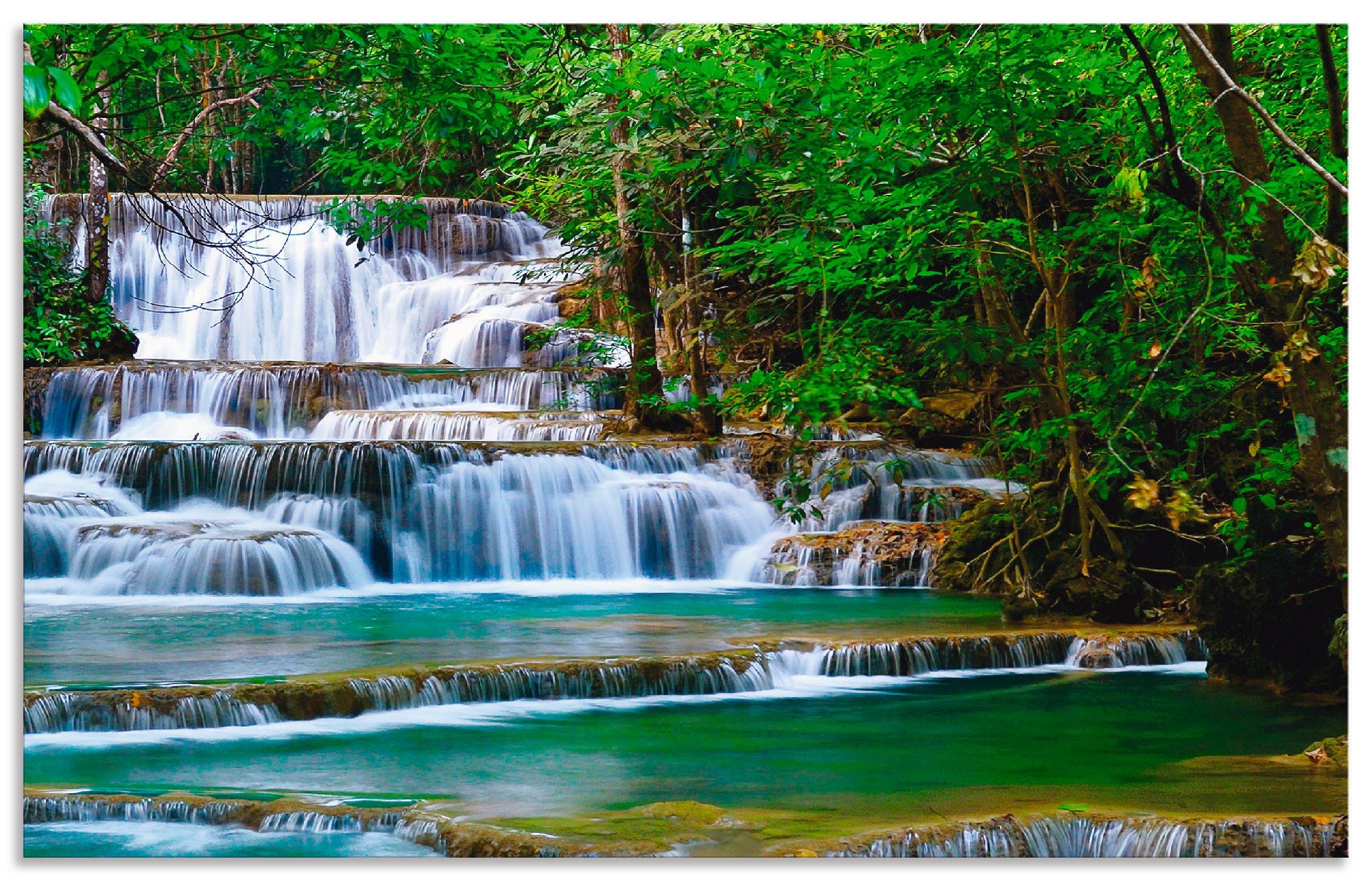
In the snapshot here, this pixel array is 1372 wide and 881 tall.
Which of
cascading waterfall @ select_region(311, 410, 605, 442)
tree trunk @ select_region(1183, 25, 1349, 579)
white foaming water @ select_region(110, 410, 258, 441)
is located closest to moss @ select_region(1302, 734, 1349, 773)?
tree trunk @ select_region(1183, 25, 1349, 579)

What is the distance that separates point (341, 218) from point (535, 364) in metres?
8.15

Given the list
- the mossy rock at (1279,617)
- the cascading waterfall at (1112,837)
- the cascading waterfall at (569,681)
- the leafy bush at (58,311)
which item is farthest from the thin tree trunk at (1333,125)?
the leafy bush at (58,311)

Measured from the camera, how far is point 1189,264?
17.8ft

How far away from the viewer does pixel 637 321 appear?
9367mm

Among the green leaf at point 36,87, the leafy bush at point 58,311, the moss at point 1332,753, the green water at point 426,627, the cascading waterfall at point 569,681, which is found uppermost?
the leafy bush at point 58,311

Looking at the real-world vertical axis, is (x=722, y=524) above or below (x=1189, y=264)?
below

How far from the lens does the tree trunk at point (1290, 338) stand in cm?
356

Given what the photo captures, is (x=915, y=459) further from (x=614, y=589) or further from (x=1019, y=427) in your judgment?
(x=614, y=589)

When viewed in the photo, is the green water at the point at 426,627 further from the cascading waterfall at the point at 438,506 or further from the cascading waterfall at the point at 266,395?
the cascading waterfall at the point at 266,395

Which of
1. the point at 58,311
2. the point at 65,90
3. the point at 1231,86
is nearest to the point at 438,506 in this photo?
the point at 58,311

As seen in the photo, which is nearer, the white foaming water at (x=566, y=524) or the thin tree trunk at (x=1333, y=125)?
the thin tree trunk at (x=1333, y=125)

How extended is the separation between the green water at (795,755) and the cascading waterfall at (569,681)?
85mm

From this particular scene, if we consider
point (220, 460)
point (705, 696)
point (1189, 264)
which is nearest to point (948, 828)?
point (705, 696)

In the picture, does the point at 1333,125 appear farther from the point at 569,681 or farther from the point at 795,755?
the point at 569,681
